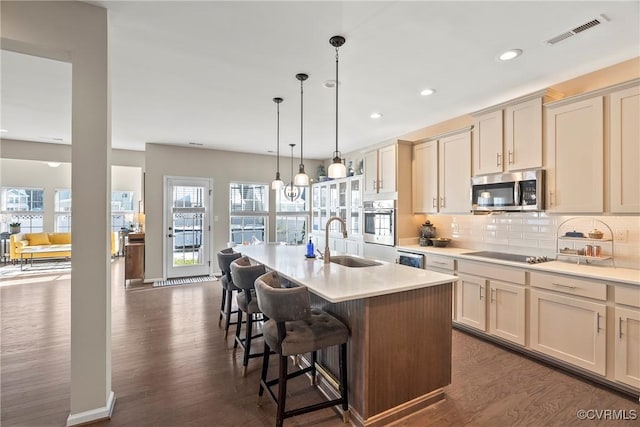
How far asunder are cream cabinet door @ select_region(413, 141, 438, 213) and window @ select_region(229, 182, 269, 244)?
3.63m

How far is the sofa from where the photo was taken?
7188 mm

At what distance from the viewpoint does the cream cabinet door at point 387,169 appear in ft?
Answer: 14.7

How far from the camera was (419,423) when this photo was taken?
1986 millimetres

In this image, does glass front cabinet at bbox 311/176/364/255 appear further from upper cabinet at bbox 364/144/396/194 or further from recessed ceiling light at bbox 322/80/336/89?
recessed ceiling light at bbox 322/80/336/89

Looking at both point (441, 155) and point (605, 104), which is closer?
point (605, 104)

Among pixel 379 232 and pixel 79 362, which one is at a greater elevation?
pixel 379 232

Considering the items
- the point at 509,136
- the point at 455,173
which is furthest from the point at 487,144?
the point at 455,173

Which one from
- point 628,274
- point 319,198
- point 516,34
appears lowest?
point 628,274

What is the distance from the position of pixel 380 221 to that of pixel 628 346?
290 cm

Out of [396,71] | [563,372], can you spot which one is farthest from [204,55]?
[563,372]

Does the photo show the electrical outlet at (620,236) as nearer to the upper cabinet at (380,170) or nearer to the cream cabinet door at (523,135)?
the cream cabinet door at (523,135)

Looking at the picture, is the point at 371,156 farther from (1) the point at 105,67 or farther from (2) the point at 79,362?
(2) the point at 79,362

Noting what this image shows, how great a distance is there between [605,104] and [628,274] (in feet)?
4.64

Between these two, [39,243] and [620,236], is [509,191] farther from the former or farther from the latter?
[39,243]
